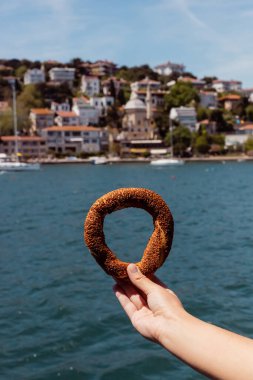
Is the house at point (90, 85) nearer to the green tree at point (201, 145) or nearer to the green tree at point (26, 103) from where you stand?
the green tree at point (26, 103)

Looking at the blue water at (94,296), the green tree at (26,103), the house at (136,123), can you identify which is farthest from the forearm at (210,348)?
the green tree at (26,103)

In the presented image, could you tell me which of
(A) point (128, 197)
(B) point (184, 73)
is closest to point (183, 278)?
(A) point (128, 197)

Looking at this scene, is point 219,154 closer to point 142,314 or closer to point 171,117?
point 171,117

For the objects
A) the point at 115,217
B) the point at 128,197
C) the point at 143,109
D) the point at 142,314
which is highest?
the point at 143,109

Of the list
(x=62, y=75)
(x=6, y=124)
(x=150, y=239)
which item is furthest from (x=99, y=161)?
(x=150, y=239)

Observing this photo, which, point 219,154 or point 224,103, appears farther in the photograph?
point 224,103

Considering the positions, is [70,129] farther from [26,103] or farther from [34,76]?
[34,76]
